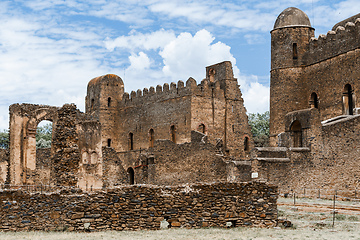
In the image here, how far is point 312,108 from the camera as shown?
22.7 metres

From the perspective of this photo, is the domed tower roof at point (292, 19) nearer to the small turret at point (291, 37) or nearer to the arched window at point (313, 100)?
the small turret at point (291, 37)

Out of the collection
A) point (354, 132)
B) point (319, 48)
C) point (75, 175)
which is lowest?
point (75, 175)

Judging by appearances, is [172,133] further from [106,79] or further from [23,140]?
[23,140]

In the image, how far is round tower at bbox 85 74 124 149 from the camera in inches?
1703

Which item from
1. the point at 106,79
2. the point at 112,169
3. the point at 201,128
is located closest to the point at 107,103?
the point at 106,79

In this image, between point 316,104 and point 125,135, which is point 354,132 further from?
point 125,135

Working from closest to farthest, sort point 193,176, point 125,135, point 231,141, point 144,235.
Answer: point 144,235
point 193,176
point 231,141
point 125,135

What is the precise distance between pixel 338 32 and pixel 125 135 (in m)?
20.2

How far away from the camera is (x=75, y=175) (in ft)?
57.1

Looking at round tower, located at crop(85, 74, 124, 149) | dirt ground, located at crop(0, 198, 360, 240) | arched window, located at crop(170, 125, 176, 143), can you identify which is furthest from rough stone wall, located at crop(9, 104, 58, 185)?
round tower, located at crop(85, 74, 124, 149)

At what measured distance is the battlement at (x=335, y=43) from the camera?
26906 millimetres

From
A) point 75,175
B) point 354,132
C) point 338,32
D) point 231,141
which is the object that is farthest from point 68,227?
point 231,141

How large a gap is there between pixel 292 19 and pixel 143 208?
68.3 feet

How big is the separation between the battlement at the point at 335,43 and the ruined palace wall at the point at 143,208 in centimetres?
1606
